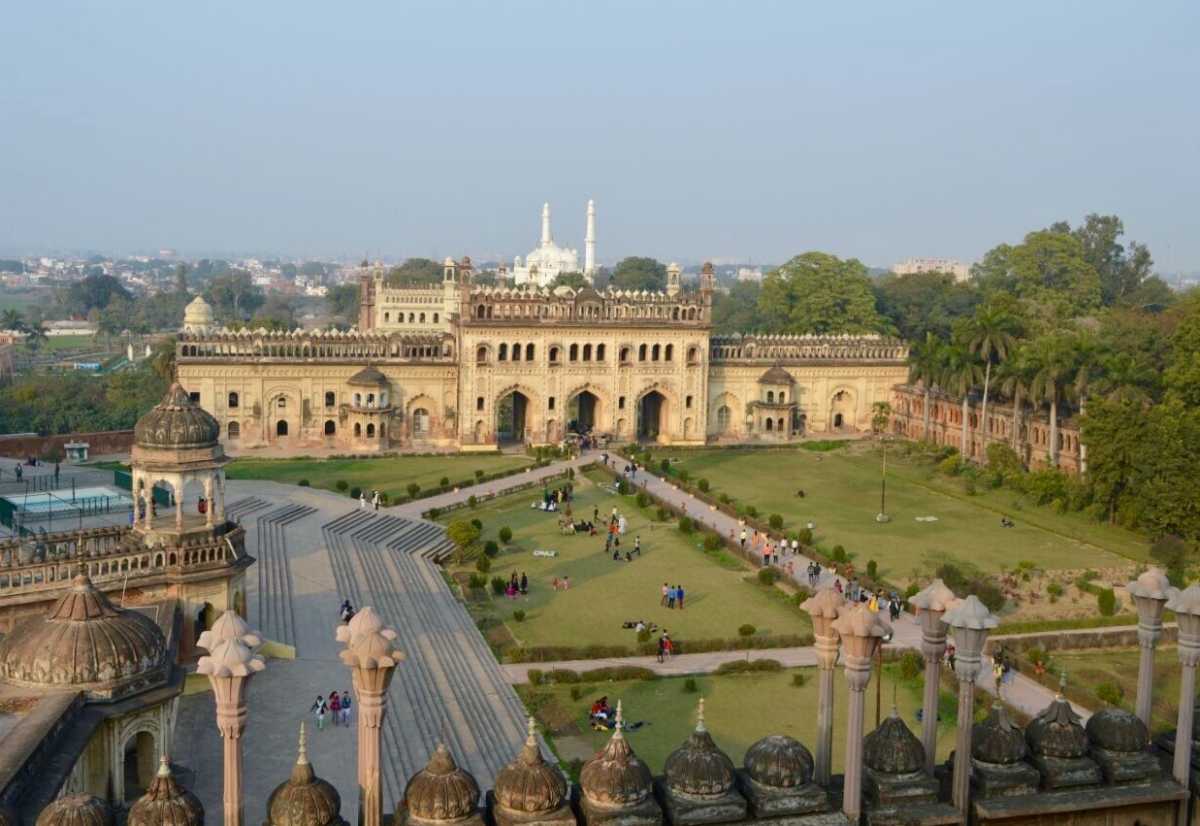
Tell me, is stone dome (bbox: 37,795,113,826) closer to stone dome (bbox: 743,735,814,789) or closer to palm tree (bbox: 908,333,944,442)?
stone dome (bbox: 743,735,814,789)

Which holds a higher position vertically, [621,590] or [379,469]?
[379,469]

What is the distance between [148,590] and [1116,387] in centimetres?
3270

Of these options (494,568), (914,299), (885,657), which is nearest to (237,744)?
(885,657)

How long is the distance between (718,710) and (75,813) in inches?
594

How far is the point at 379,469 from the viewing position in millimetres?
46594

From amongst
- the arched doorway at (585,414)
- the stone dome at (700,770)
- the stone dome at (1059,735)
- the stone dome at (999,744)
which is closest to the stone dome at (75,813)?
the stone dome at (700,770)

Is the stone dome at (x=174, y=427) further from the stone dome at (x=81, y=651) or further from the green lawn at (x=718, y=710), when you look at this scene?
the green lawn at (x=718, y=710)

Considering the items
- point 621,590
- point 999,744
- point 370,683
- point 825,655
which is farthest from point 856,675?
point 621,590

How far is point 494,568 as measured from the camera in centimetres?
3253

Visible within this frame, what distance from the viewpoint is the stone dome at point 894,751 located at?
10.4 metres

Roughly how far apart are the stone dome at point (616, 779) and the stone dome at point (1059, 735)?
3.71 meters

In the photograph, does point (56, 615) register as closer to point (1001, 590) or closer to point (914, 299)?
point (1001, 590)

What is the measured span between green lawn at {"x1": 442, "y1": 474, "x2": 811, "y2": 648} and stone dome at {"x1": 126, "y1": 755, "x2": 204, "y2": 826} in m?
16.9

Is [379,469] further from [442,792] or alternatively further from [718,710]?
[442,792]
